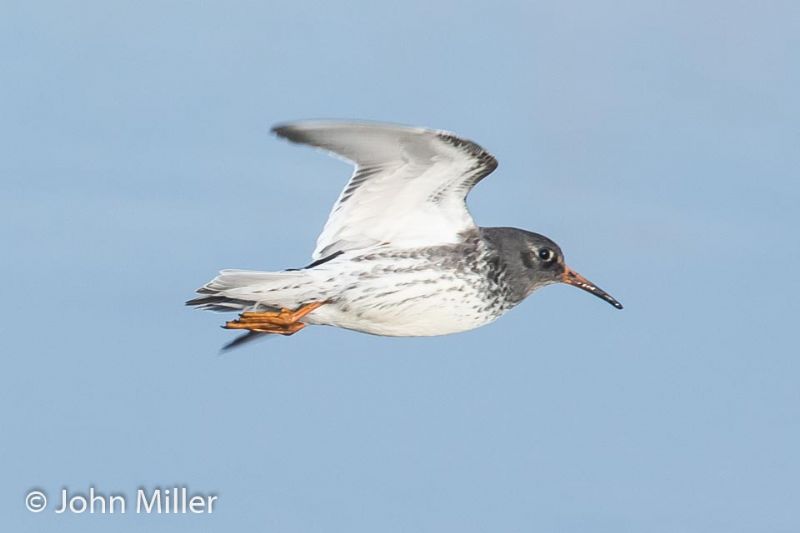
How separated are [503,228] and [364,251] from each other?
93.1 inches

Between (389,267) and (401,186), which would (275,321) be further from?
(401,186)

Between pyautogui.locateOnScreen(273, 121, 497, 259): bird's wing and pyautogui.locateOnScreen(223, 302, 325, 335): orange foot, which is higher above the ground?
pyautogui.locateOnScreen(273, 121, 497, 259): bird's wing

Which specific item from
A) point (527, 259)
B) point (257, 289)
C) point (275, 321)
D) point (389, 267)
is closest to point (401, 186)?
point (389, 267)

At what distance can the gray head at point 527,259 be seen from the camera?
922 inches

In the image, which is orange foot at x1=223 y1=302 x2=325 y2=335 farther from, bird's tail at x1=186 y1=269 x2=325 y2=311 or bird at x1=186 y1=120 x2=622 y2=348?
bird's tail at x1=186 y1=269 x2=325 y2=311

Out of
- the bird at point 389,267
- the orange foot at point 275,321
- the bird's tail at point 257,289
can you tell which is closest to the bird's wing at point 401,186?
the bird at point 389,267

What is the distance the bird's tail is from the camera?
22.0 m

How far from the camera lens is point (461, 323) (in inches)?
895

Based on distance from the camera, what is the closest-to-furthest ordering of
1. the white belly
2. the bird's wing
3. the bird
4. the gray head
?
the bird's wing
the bird
the white belly
the gray head

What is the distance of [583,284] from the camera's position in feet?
83.1

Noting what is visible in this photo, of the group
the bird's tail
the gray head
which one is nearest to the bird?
the bird's tail

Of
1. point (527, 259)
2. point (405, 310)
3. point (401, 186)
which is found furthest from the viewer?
point (527, 259)

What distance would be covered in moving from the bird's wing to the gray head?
0.85 metres

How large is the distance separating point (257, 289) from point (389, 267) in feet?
5.94
